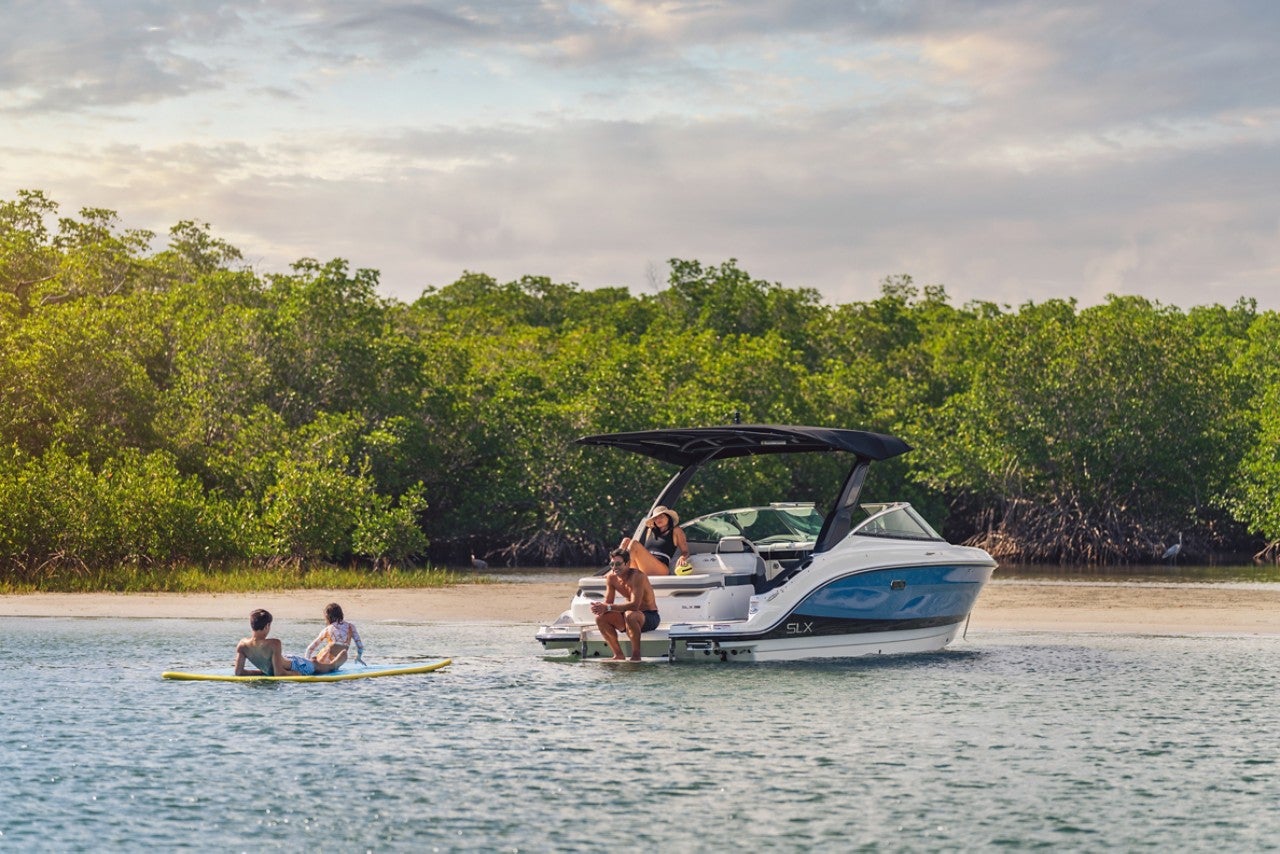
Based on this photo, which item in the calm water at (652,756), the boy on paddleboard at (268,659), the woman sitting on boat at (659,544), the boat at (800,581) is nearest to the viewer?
the calm water at (652,756)

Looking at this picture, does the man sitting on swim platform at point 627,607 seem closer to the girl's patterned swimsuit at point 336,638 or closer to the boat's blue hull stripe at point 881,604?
the boat's blue hull stripe at point 881,604

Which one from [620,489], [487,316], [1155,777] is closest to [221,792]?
[1155,777]

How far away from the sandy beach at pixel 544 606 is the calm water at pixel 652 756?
516cm

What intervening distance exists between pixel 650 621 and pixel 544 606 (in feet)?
33.4

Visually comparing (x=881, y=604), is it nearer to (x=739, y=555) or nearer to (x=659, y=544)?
(x=739, y=555)

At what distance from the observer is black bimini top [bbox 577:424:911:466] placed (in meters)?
18.8

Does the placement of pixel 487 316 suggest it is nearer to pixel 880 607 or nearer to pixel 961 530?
pixel 961 530

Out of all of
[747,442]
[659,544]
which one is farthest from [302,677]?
[747,442]

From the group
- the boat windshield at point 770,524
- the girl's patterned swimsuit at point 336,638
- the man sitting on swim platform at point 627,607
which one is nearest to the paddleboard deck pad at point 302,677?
the girl's patterned swimsuit at point 336,638

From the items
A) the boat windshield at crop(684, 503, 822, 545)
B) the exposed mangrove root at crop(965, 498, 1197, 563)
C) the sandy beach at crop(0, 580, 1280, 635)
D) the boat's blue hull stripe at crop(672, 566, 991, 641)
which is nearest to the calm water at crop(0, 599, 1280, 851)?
the boat's blue hull stripe at crop(672, 566, 991, 641)

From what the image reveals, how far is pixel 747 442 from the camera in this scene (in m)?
19.8

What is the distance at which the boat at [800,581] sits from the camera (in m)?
18.2

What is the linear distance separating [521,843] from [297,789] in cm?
236

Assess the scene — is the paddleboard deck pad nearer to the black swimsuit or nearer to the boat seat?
the black swimsuit
